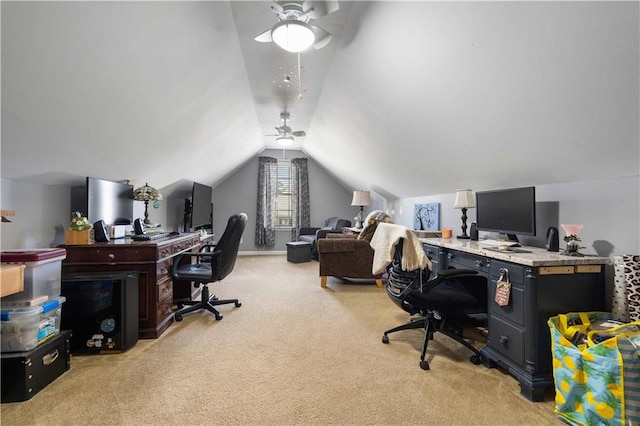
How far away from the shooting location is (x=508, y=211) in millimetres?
2391

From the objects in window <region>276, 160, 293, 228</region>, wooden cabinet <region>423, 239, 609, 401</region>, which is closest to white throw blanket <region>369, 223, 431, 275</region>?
wooden cabinet <region>423, 239, 609, 401</region>

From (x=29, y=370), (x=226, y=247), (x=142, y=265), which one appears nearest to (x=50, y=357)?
(x=29, y=370)

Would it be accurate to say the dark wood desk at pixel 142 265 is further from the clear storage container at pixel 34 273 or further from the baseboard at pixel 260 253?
the baseboard at pixel 260 253

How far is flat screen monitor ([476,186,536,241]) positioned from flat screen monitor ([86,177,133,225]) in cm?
358

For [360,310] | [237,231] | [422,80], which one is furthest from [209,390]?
[422,80]

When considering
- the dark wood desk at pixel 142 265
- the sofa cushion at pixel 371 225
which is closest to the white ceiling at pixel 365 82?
the dark wood desk at pixel 142 265

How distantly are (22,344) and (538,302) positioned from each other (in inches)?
119

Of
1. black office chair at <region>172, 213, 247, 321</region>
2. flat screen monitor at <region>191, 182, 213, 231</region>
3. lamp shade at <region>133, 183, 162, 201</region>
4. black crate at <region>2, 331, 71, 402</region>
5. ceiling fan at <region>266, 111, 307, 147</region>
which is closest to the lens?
black crate at <region>2, 331, 71, 402</region>

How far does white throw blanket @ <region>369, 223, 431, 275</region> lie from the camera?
6.61 ft

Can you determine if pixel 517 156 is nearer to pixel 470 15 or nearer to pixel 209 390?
pixel 470 15

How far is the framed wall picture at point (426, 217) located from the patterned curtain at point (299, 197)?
3.05m

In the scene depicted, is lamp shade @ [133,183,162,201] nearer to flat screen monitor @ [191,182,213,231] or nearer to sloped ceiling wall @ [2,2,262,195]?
sloped ceiling wall @ [2,2,262,195]

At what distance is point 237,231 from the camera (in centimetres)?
288

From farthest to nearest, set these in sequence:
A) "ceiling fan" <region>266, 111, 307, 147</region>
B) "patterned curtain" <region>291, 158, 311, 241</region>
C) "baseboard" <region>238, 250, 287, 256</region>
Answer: "patterned curtain" <region>291, 158, 311, 241</region>, "baseboard" <region>238, 250, 287, 256</region>, "ceiling fan" <region>266, 111, 307, 147</region>
